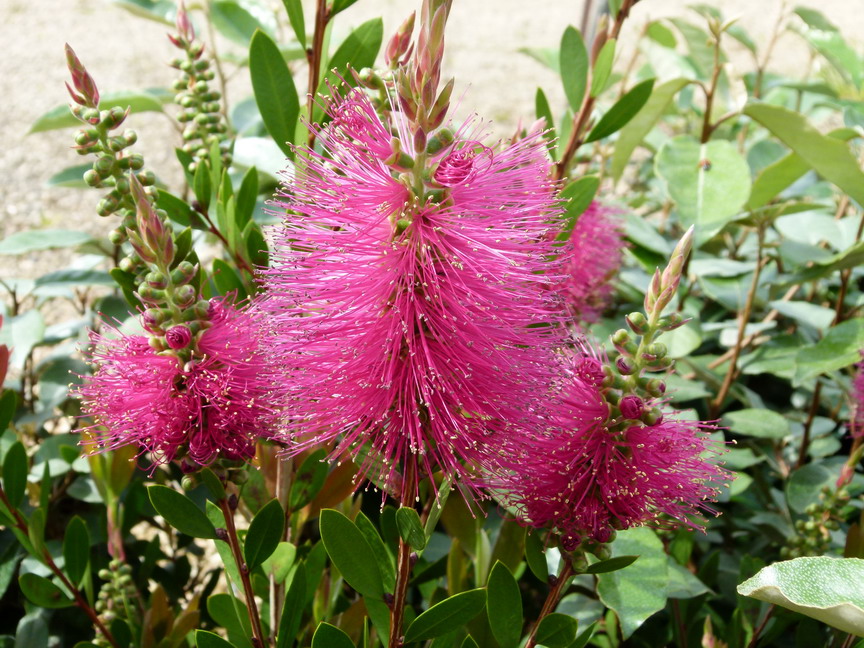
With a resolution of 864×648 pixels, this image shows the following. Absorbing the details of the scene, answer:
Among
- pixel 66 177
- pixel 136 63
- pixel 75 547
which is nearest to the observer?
pixel 75 547

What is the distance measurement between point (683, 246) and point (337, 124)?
0.96 ft

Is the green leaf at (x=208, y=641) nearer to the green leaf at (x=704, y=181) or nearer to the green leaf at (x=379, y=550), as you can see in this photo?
the green leaf at (x=379, y=550)

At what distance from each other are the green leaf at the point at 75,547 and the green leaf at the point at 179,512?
10.5 inches

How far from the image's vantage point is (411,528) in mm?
608

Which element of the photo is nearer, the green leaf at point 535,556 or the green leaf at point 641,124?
the green leaf at point 535,556

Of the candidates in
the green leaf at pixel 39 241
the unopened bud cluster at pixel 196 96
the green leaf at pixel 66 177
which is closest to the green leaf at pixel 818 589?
the unopened bud cluster at pixel 196 96

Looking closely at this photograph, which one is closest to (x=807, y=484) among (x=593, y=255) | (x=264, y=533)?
(x=593, y=255)

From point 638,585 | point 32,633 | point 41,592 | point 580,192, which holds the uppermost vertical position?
point 580,192

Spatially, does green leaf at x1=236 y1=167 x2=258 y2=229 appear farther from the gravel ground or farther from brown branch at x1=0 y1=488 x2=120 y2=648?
the gravel ground

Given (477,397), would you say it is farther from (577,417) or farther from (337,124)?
(337,124)

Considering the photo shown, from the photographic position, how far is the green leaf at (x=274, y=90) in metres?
0.80

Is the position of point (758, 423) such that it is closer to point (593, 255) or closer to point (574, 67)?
point (593, 255)

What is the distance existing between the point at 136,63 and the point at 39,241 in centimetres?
289

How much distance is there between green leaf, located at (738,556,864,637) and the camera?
525 mm
